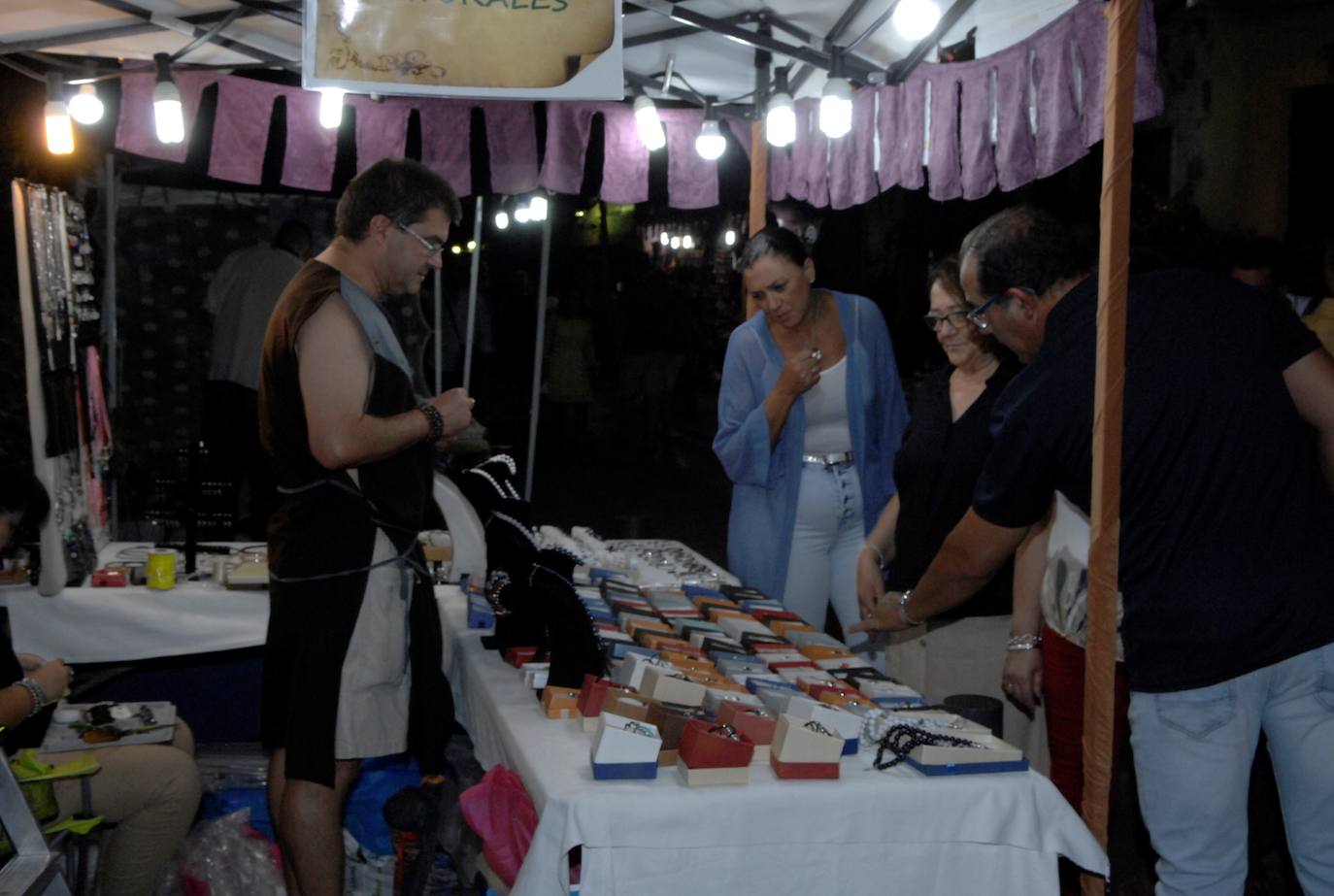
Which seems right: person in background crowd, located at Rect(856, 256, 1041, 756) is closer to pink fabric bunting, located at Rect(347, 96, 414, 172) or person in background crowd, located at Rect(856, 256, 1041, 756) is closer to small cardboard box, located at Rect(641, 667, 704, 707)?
small cardboard box, located at Rect(641, 667, 704, 707)

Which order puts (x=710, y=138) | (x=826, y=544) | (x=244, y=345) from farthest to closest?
1. (x=244, y=345)
2. (x=710, y=138)
3. (x=826, y=544)

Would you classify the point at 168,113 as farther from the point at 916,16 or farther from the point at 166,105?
the point at 916,16

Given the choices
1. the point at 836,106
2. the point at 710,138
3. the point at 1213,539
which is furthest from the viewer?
the point at 710,138

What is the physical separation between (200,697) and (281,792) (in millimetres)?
1598

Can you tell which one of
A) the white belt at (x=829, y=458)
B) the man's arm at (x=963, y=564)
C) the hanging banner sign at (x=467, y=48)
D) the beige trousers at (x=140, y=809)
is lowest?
the beige trousers at (x=140, y=809)

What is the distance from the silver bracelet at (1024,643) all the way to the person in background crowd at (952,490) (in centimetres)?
28

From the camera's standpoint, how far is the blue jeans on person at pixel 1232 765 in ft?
6.93

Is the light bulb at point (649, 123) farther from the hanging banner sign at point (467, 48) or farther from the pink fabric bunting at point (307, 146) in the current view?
the hanging banner sign at point (467, 48)

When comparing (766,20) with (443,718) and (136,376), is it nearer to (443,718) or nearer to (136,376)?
(443,718)

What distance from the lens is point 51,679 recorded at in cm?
297

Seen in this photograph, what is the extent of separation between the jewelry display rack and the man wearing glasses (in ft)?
3.91

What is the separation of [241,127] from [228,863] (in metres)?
3.65

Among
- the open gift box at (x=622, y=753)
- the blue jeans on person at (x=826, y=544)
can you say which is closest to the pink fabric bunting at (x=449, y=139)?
the blue jeans on person at (x=826, y=544)

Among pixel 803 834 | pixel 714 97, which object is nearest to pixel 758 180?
pixel 714 97
